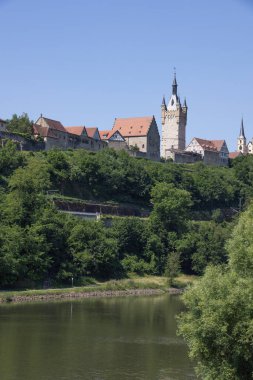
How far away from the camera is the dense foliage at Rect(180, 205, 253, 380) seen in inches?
950

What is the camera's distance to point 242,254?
2919 cm

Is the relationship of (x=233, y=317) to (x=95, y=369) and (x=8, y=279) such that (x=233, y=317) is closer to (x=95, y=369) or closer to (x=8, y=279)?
(x=95, y=369)

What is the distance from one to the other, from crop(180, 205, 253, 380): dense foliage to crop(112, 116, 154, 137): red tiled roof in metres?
92.4

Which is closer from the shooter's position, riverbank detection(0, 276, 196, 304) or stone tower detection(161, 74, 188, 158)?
riverbank detection(0, 276, 196, 304)

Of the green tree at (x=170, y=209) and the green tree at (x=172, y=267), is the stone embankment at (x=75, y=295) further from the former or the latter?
the green tree at (x=170, y=209)

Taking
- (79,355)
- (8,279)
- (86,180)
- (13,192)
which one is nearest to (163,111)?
(86,180)

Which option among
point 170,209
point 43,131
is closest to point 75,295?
point 170,209

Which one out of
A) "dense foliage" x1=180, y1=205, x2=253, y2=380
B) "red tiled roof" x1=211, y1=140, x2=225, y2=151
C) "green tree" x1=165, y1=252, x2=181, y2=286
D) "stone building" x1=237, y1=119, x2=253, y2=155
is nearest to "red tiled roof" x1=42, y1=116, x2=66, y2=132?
"green tree" x1=165, y1=252, x2=181, y2=286

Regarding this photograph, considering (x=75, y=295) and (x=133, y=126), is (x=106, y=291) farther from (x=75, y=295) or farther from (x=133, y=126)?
(x=133, y=126)

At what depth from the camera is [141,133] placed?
388 feet

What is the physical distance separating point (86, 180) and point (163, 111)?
5499 cm

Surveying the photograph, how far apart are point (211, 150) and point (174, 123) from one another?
9.82 metres

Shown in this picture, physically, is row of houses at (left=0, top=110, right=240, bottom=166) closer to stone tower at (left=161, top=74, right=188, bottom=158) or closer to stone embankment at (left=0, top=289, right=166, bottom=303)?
stone tower at (left=161, top=74, right=188, bottom=158)

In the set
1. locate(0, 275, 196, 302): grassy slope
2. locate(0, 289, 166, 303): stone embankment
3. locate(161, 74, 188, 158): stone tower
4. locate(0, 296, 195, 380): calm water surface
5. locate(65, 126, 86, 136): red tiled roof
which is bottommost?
locate(0, 296, 195, 380): calm water surface
